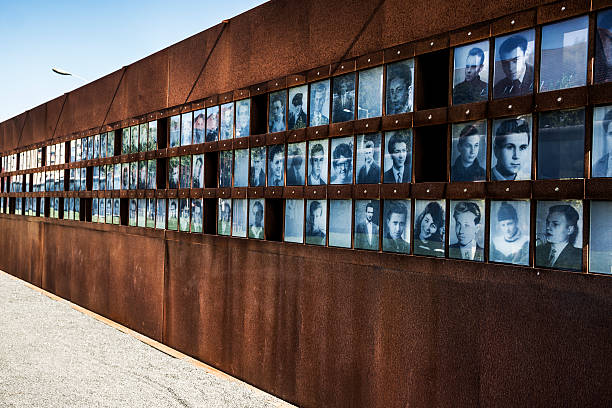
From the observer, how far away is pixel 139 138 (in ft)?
32.2

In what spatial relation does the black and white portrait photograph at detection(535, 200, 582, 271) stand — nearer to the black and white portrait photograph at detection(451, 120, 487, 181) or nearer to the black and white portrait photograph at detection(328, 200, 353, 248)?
the black and white portrait photograph at detection(451, 120, 487, 181)

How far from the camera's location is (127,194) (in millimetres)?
10062

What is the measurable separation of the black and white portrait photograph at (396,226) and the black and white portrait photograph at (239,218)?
2471 mm

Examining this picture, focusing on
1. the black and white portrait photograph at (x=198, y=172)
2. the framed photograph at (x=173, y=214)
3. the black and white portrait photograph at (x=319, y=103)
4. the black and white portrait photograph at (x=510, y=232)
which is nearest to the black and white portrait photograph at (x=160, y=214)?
the framed photograph at (x=173, y=214)

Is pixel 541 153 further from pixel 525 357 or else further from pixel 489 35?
pixel 525 357

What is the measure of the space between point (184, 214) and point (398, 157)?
14.3 feet

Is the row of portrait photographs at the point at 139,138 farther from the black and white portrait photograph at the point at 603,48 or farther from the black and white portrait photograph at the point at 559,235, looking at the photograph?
the black and white portrait photograph at the point at 603,48

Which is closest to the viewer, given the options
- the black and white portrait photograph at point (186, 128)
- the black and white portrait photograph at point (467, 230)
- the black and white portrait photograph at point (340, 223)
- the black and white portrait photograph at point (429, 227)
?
the black and white portrait photograph at point (467, 230)

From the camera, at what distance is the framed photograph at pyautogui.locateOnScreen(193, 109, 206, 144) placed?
26.2ft

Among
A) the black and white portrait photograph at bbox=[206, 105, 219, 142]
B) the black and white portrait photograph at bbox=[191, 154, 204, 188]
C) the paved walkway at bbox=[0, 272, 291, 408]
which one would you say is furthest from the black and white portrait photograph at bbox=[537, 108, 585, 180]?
the black and white portrait photograph at bbox=[191, 154, 204, 188]

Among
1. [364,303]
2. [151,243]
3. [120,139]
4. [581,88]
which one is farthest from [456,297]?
[120,139]

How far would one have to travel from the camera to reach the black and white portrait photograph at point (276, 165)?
255 inches

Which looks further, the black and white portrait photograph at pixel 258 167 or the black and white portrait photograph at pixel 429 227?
the black and white portrait photograph at pixel 258 167

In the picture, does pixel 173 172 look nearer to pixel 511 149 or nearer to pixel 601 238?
pixel 511 149
